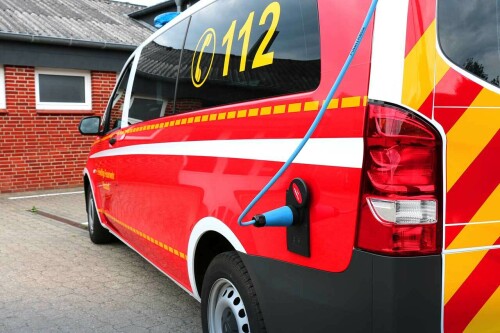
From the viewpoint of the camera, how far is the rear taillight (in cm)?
160

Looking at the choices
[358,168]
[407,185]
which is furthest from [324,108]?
[407,185]

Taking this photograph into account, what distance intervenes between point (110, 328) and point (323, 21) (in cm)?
271

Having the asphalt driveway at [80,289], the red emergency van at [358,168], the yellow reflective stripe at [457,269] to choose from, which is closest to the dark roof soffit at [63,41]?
the asphalt driveway at [80,289]

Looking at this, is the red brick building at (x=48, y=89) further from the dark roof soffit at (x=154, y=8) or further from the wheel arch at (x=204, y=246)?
the wheel arch at (x=204, y=246)

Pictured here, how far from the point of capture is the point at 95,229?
5891 mm

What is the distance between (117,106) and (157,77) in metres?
1.29

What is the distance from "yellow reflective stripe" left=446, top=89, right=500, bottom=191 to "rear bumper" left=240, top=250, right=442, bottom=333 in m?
0.32

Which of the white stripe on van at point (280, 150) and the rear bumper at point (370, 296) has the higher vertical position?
the white stripe on van at point (280, 150)

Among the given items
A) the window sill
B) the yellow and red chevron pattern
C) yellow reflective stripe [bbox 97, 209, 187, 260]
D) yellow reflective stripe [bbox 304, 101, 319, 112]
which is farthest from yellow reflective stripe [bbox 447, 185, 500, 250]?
the window sill

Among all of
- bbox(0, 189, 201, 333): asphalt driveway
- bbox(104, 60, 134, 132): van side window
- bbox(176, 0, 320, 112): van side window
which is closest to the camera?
bbox(176, 0, 320, 112): van side window

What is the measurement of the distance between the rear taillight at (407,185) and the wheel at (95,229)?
471 centimetres

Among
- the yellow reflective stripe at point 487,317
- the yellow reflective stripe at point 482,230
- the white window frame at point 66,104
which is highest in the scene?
the white window frame at point 66,104

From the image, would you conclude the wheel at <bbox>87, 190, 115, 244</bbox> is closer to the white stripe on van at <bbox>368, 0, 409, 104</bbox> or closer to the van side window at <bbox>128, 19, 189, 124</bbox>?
the van side window at <bbox>128, 19, 189, 124</bbox>

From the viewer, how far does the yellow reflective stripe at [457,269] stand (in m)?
1.62
